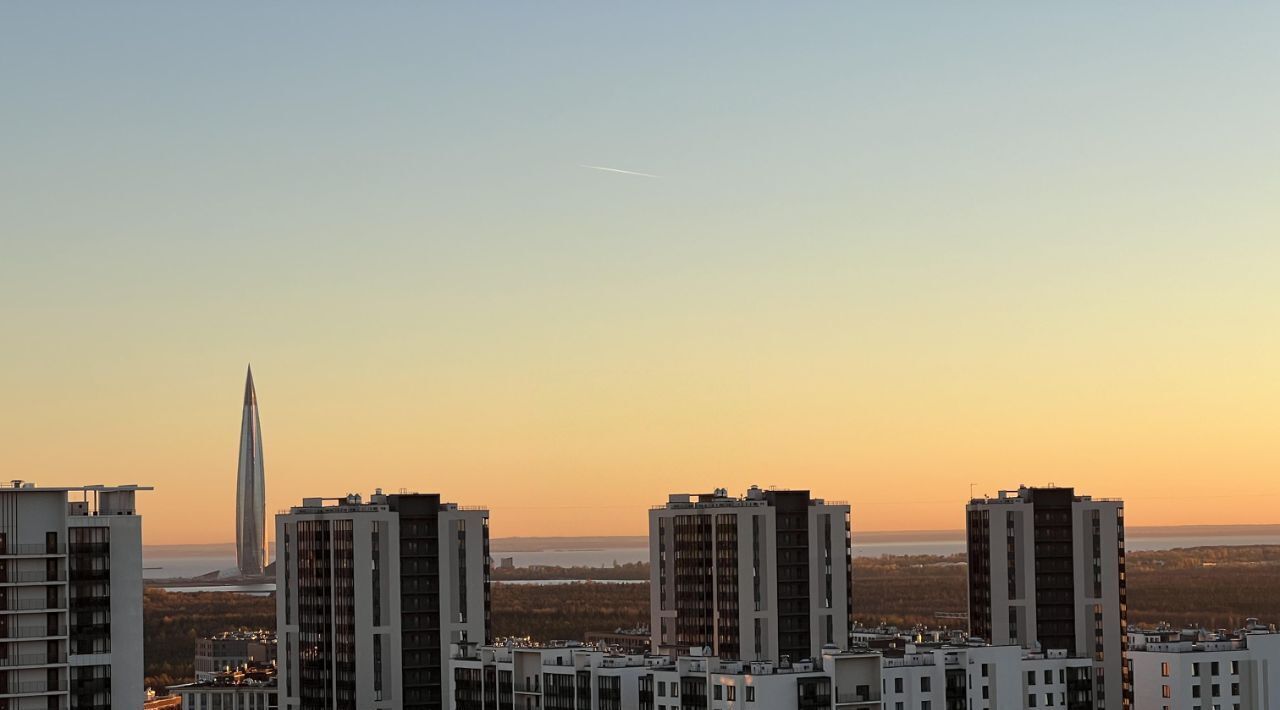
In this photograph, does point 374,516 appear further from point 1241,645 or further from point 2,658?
point 1241,645

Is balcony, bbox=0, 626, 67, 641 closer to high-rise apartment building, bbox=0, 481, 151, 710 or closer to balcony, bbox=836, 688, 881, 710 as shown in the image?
high-rise apartment building, bbox=0, 481, 151, 710

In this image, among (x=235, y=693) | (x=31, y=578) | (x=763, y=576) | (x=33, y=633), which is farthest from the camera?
(x=235, y=693)

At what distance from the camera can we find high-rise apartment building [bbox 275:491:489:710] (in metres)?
109

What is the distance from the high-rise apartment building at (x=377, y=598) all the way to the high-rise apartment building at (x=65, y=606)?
1316 inches

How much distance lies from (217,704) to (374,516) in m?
21.5

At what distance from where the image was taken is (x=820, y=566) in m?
122

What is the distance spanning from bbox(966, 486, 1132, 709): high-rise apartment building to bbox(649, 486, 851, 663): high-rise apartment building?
12382mm

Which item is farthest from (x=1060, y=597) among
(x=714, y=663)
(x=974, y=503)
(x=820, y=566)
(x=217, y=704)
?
(x=217, y=704)

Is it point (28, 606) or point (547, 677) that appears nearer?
point (28, 606)

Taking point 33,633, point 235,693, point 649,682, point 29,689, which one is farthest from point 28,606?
point 235,693

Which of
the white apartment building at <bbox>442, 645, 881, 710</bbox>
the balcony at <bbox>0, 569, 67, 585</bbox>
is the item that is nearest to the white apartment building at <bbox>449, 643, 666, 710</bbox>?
the white apartment building at <bbox>442, 645, 881, 710</bbox>

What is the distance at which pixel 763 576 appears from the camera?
393 ft

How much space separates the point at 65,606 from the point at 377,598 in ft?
119

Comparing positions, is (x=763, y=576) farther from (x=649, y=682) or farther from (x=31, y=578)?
(x=31, y=578)
